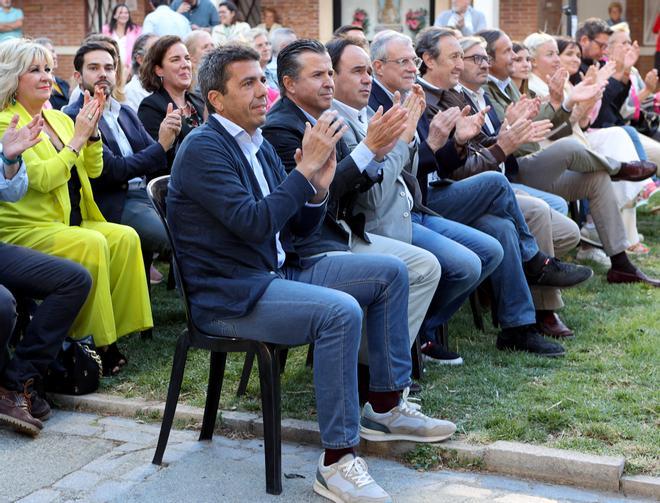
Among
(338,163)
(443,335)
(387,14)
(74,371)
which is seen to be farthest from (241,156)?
(387,14)

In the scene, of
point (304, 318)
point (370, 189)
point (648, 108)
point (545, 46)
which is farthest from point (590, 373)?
point (648, 108)

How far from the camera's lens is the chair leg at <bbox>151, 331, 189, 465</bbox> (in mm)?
4281

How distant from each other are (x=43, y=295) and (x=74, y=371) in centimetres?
42

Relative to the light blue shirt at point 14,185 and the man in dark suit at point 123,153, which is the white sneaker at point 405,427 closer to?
the light blue shirt at point 14,185

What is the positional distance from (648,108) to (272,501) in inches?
326

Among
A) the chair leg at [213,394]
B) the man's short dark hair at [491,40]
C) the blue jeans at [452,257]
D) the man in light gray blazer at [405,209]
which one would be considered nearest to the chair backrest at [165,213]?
the chair leg at [213,394]

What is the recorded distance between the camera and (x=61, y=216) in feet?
18.0

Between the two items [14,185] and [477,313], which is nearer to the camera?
[14,185]

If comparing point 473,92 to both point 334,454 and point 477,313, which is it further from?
point 334,454

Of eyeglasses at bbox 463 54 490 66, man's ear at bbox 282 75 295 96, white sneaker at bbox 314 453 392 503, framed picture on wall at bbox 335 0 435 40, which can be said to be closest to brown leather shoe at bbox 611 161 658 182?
eyeglasses at bbox 463 54 490 66

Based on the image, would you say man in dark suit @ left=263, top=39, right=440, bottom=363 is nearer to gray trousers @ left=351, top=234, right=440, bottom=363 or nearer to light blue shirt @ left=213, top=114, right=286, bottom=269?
gray trousers @ left=351, top=234, right=440, bottom=363

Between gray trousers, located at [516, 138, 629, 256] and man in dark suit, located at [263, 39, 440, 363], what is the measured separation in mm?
2507

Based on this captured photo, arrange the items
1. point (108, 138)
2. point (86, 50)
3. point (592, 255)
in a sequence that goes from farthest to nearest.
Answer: point (592, 255) < point (86, 50) < point (108, 138)

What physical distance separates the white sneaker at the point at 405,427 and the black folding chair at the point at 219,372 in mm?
544
